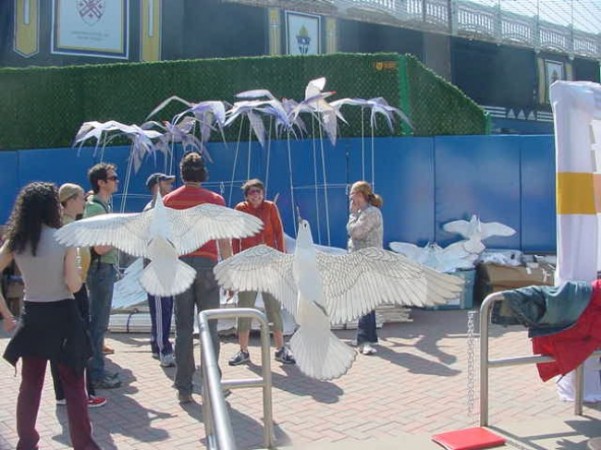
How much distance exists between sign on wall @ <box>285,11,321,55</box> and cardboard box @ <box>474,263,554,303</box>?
10.1 metres

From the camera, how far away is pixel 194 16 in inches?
659

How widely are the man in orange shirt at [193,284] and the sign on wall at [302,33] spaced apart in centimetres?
1306

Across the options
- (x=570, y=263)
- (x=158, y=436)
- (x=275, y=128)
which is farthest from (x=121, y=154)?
(x=570, y=263)

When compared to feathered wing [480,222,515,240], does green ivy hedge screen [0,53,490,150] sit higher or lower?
higher

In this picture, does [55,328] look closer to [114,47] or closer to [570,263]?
[570,263]

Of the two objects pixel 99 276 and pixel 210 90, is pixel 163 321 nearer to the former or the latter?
pixel 99 276

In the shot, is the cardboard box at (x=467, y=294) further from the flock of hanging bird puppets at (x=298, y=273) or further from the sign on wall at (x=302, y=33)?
the sign on wall at (x=302, y=33)

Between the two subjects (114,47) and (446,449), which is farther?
(114,47)

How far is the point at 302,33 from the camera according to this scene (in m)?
17.5

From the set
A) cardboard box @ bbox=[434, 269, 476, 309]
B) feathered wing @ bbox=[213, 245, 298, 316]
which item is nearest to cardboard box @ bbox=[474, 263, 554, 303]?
cardboard box @ bbox=[434, 269, 476, 309]

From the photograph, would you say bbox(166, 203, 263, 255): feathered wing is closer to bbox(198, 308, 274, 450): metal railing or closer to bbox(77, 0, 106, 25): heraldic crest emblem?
bbox(198, 308, 274, 450): metal railing

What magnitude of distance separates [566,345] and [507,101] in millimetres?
18538

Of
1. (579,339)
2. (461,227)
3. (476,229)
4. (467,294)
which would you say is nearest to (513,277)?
(467,294)

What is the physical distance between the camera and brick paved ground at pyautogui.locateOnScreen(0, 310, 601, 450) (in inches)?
175
